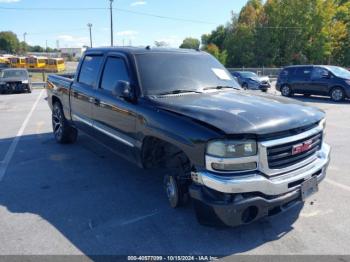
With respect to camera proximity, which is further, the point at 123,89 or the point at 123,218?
the point at 123,89

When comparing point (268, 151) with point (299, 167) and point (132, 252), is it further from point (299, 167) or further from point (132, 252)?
point (132, 252)

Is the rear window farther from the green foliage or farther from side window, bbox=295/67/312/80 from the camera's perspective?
the green foliage

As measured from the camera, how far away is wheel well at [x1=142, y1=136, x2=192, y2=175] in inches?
168

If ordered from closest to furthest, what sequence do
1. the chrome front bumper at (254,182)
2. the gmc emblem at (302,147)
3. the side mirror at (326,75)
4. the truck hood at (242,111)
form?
the chrome front bumper at (254,182)
the truck hood at (242,111)
the gmc emblem at (302,147)
the side mirror at (326,75)

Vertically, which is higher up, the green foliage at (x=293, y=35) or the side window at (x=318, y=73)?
the green foliage at (x=293, y=35)

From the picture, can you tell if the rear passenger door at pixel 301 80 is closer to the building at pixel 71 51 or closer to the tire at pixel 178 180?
the tire at pixel 178 180

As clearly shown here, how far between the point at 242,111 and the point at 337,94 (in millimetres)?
14399

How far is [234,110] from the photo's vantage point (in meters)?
3.90

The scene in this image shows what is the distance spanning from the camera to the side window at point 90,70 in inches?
233

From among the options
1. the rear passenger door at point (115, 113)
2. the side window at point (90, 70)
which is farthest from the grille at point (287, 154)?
the side window at point (90, 70)

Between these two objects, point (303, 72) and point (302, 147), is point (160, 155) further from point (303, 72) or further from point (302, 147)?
point (303, 72)

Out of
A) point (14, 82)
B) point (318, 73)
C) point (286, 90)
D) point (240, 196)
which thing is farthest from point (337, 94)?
point (14, 82)

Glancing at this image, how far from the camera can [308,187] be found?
3850mm

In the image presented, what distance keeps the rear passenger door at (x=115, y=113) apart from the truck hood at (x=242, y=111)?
1.96 feet
